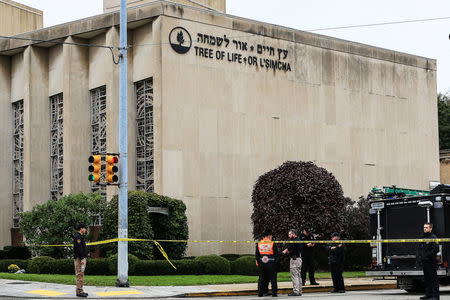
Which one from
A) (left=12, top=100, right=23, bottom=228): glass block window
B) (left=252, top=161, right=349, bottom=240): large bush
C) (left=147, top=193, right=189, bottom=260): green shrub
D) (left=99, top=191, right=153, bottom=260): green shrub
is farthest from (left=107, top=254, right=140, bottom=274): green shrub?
(left=12, top=100, right=23, bottom=228): glass block window

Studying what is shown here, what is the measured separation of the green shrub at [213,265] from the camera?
109ft

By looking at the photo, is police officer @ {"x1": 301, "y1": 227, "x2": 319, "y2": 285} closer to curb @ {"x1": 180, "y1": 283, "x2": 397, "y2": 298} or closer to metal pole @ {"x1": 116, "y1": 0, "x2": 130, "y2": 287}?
curb @ {"x1": 180, "y1": 283, "x2": 397, "y2": 298}

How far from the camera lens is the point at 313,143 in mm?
45875

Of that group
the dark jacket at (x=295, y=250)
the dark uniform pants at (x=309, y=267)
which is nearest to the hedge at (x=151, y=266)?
the dark uniform pants at (x=309, y=267)

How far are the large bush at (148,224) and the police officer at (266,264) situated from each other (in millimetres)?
12120

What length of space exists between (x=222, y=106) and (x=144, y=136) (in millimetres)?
4321

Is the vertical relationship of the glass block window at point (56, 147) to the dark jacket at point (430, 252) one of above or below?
above

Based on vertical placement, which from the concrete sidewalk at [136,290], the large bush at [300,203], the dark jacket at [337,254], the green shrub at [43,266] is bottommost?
the concrete sidewalk at [136,290]

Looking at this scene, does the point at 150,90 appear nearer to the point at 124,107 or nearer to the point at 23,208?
the point at 23,208

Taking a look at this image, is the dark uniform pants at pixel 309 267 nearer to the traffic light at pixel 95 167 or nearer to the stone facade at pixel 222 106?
the traffic light at pixel 95 167

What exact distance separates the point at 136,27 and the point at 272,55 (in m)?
7.59

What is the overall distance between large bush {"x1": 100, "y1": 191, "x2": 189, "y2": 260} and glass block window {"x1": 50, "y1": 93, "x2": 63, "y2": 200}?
36.7 feet

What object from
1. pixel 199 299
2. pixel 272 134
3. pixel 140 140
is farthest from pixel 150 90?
pixel 199 299

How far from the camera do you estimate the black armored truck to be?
892 inches
